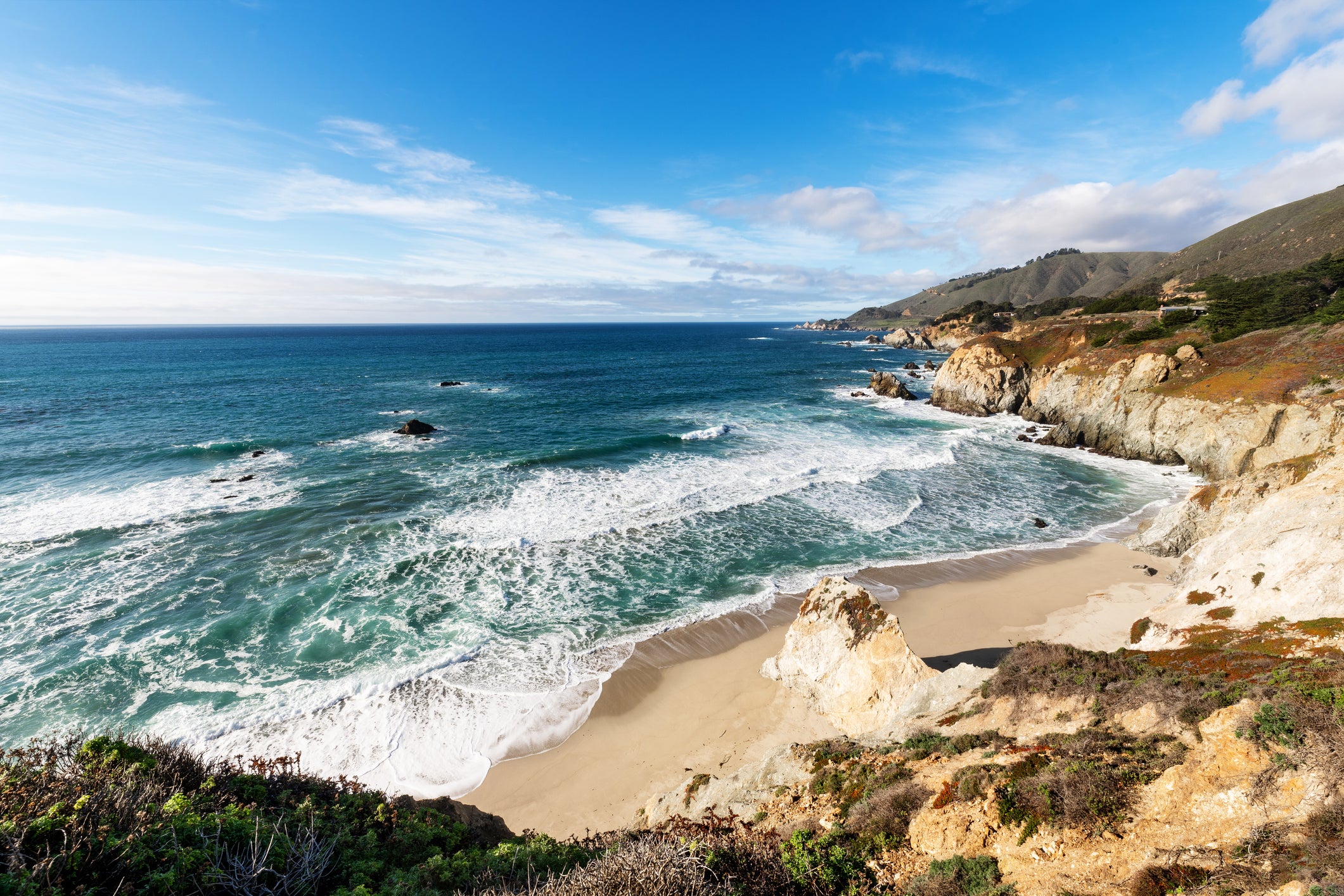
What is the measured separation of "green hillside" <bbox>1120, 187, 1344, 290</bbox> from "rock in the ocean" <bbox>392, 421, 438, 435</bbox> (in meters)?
116

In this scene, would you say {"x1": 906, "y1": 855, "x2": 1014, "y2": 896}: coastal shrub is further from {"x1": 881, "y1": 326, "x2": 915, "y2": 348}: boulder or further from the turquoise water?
{"x1": 881, "y1": 326, "x2": 915, "y2": 348}: boulder

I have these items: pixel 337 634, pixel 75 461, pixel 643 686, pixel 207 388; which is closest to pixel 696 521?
pixel 643 686

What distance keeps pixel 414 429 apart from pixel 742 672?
35498 millimetres

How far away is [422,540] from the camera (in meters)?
23.7

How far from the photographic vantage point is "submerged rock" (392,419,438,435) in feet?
136

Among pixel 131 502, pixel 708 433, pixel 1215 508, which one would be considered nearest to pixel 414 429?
pixel 131 502

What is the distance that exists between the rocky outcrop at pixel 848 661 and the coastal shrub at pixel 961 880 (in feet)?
17.7

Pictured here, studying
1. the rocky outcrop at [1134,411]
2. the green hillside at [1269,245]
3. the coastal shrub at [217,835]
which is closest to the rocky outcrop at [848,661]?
the coastal shrub at [217,835]

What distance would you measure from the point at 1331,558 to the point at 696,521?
67.7ft

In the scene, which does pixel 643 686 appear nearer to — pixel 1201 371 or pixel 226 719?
pixel 226 719

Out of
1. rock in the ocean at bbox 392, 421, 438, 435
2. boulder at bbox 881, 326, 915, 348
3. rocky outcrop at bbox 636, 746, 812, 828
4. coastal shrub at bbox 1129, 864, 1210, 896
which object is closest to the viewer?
coastal shrub at bbox 1129, 864, 1210, 896

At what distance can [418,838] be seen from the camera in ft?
23.1

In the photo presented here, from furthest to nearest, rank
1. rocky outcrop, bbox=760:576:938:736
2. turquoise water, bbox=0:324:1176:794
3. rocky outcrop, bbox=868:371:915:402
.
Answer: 1. rocky outcrop, bbox=868:371:915:402
2. turquoise water, bbox=0:324:1176:794
3. rocky outcrop, bbox=760:576:938:736

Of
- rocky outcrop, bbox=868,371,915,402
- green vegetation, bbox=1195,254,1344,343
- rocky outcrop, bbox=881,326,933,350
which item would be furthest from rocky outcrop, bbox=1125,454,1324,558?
rocky outcrop, bbox=881,326,933,350
